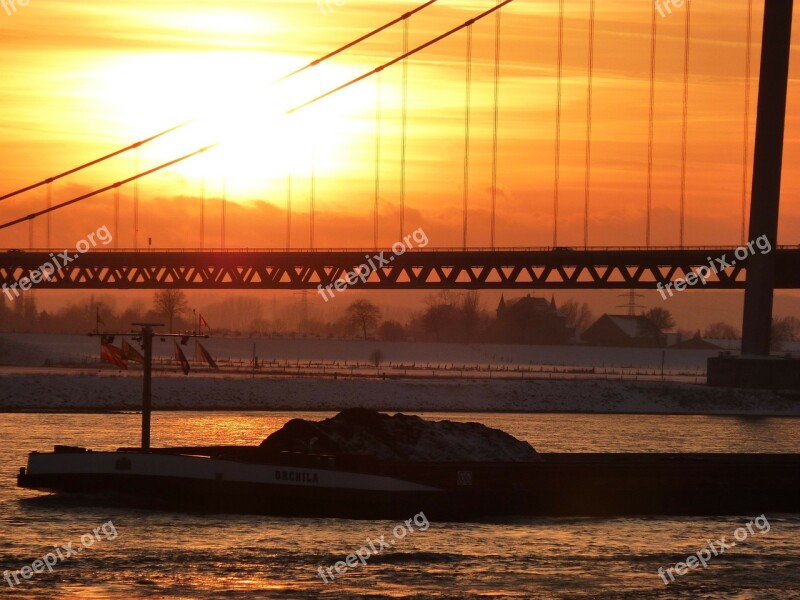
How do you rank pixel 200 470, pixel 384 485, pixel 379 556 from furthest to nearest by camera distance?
pixel 200 470 → pixel 384 485 → pixel 379 556

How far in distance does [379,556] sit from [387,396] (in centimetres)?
6476

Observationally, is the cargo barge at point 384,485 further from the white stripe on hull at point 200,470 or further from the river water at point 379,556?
the river water at point 379,556

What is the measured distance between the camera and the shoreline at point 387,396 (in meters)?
88.0

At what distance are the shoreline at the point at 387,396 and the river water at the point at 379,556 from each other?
141 feet

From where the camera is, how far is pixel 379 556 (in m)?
31.6

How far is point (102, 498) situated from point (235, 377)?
63698mm

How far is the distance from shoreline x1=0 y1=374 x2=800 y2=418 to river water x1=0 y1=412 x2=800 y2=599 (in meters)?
43.0

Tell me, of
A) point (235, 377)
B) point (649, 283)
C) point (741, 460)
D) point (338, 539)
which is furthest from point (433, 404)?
point (338, 539)

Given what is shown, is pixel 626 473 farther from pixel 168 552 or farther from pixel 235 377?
pixel 235 377

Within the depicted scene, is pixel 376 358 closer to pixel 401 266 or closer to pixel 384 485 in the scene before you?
pixel 401 266

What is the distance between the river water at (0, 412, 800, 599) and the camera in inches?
1100

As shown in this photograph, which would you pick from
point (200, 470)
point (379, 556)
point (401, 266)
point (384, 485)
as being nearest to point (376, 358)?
point (401, 266)

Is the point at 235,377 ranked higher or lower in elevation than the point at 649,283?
lower

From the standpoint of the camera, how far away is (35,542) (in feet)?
104
